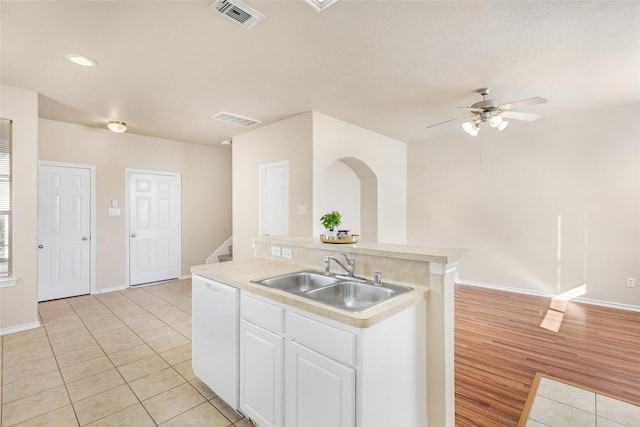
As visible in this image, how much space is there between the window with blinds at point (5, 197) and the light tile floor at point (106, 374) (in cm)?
83

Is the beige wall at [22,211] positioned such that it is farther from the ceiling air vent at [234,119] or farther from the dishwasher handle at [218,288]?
the dishwasher handle at [218,288]

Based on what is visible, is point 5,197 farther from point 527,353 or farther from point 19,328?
point 527,353

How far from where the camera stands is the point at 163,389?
2.31 m

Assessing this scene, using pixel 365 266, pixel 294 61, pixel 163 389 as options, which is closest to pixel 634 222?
pixel 365 266

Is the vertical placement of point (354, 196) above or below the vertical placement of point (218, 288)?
above

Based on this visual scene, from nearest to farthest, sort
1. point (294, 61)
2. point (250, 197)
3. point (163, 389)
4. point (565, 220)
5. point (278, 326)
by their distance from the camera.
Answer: point (278, 326) → point (163, 389) → point (294, 61) → point (565, 220) → point (250, 197)

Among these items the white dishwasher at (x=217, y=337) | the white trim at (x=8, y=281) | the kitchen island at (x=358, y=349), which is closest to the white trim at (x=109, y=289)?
the white trim at (x=8, y=281)

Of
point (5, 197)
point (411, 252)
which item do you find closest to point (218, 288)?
point (411, 252)

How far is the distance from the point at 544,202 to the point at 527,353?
9.10 ft

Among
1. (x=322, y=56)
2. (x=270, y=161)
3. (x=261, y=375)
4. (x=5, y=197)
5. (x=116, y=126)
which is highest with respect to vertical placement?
(x=322, y=56)

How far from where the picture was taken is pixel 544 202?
4.65m

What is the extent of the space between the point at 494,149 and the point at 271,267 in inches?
177

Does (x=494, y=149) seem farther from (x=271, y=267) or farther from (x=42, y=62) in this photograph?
(x=42, y=62)

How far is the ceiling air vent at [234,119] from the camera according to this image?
4207 mm
